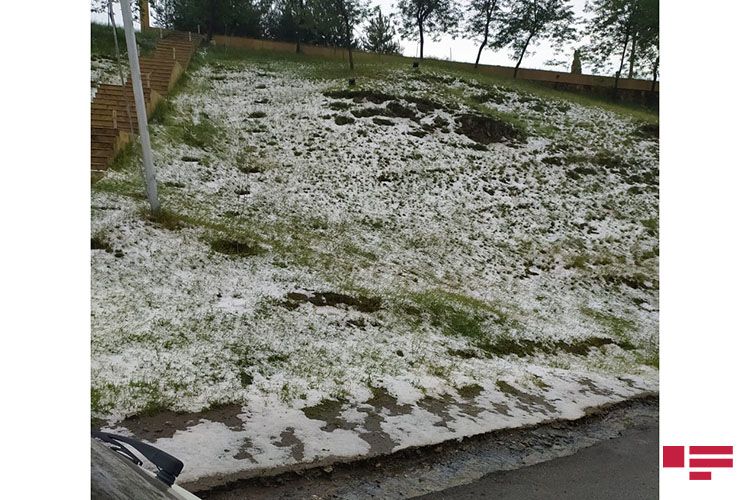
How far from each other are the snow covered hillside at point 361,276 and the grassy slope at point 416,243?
0.06 meters

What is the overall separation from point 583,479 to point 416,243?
7776 millimetres

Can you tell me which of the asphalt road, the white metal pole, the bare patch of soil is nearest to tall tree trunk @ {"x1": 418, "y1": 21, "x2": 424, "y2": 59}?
the white metal pole

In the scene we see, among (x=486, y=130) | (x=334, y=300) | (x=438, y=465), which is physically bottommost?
(x=438, y=465)

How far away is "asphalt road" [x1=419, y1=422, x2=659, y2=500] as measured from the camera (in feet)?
12.6

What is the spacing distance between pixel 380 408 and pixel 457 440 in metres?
0.86

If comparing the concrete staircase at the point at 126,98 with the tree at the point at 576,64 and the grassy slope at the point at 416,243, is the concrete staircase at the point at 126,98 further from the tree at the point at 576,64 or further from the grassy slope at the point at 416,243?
the tree at the point at 576,64

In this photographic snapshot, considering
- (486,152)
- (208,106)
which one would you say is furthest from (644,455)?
(208,106)

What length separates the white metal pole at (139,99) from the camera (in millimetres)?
7480

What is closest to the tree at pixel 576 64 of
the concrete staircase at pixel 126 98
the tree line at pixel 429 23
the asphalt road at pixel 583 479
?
the tree line at pixel 429 23

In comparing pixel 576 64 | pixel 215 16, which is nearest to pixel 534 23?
pixel 576 64

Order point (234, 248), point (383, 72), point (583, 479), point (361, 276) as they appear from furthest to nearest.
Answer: point (383, 72) < point (361, 276) < point (234, 248) < point (583, 479)

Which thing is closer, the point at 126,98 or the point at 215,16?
the point at 126,98

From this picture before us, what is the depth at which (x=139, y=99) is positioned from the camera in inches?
320

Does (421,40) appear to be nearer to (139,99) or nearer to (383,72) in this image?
(383,72)
